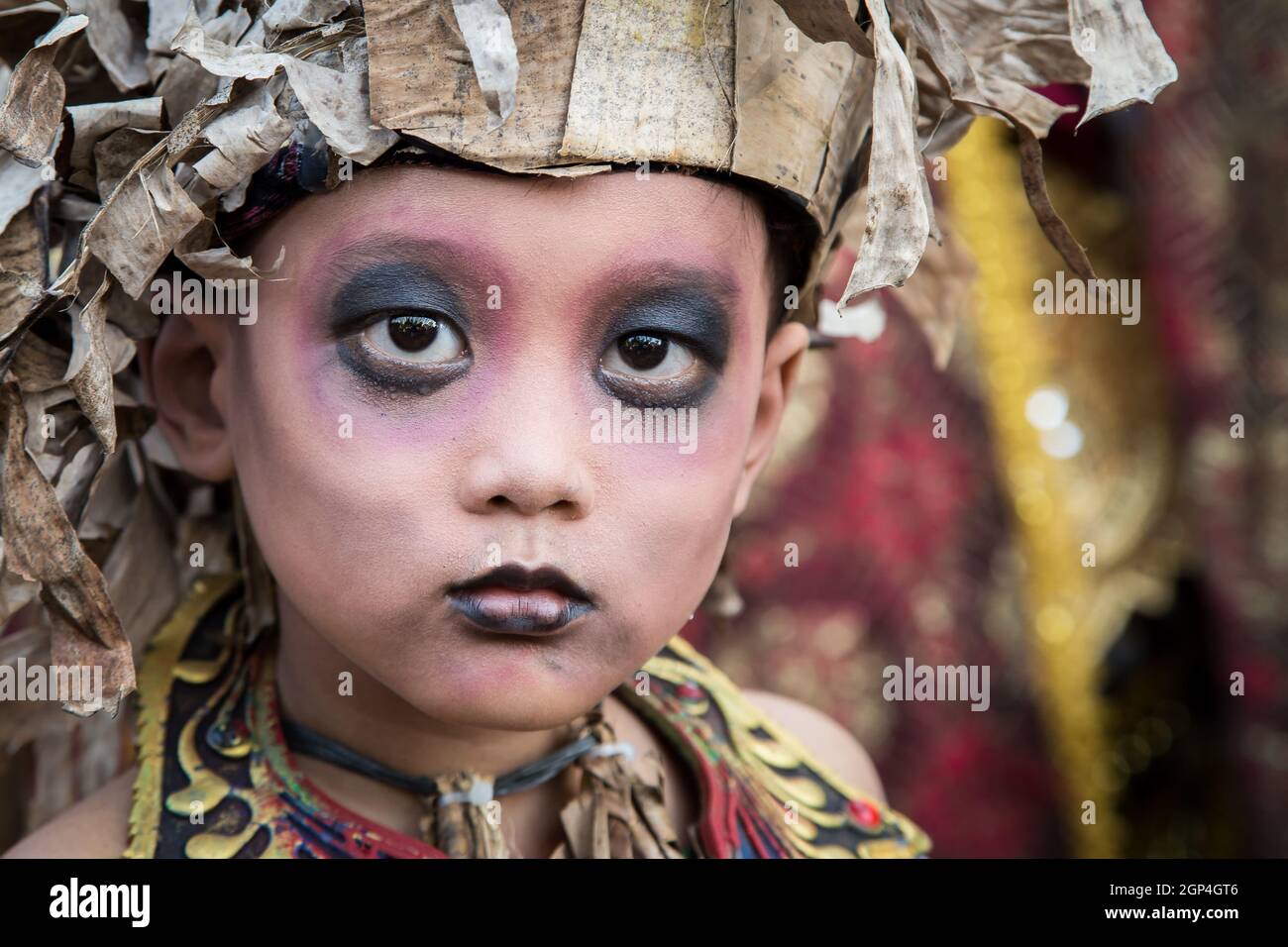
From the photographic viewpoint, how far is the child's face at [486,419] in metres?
0.95

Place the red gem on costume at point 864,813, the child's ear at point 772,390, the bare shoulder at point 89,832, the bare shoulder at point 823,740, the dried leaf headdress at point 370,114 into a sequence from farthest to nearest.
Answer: the bare shoulder at point 823,740 → the red gem on costume at point 864,813 → the child's ear at point 772,390 → the bare shoulder at point 89,832 → the dried leaf headdress at point 370,114

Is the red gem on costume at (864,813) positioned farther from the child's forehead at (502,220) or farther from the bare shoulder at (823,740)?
the child's forehead at (502,220)

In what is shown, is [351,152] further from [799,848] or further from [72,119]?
[799,848]

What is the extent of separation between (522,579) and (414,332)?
0.18 meters

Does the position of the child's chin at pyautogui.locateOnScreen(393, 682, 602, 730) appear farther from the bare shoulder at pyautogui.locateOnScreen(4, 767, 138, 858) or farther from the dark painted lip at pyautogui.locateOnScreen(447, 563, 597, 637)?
the bare shoulder at pyautogui.locateOnScreen(4, 767, 138, 858)

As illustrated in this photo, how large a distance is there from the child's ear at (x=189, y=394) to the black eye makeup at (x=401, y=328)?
0.60ft

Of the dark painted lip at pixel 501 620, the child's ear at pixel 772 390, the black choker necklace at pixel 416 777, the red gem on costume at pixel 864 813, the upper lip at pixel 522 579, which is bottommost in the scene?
the red gem on costume at pixel 864 813

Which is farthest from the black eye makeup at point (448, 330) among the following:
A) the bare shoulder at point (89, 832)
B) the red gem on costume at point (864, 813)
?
the red gem on costume at point (864, 813)

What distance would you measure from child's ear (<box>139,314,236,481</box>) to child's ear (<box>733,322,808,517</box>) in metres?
0.42

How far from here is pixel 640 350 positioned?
39.4 inches

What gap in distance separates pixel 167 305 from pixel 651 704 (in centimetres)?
56

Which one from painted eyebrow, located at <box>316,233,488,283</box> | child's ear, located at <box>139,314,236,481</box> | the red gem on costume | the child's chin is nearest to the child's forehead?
painted eyebrow, located at <box>316,233,488,283</box>

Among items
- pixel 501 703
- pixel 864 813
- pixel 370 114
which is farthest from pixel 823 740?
pixel 370 114

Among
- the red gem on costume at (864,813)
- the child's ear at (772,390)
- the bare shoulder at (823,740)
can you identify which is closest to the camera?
the child's ear at (772,390)
